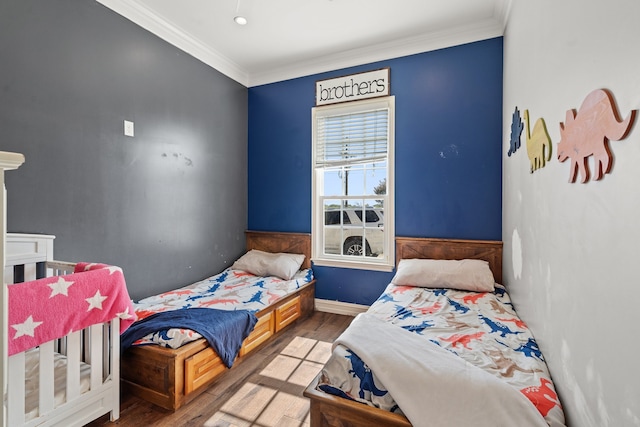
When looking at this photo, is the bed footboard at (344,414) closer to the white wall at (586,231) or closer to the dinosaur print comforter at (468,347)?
the dinosaur print comforter at (468,347)

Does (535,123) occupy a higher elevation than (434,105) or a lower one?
lower

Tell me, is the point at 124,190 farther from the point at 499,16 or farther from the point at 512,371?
the point at 499,16

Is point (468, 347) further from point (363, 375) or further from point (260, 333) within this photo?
point (260, 333)

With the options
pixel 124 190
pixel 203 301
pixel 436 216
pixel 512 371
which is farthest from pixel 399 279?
pixel 124 190

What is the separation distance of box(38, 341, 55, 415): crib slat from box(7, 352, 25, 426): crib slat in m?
0.07

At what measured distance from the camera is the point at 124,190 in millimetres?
2488

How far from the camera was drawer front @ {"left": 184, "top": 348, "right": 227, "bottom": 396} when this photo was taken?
183 centimetres

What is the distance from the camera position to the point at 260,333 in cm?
253

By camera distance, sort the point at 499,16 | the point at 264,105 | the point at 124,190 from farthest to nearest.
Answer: the point at 264,105 → the point at 499,16 → the point at 124,190

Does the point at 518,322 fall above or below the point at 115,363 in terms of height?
above

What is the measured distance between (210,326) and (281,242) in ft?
5.74

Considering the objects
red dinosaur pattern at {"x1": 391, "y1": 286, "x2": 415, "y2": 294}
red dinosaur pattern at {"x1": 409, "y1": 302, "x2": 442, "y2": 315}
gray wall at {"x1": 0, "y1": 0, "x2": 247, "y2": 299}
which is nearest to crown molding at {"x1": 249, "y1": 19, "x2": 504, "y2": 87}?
gray wall at {"x1": 0, "y1": 0, "x2": 247, "y2": 299}

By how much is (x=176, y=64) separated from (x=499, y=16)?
117 inches

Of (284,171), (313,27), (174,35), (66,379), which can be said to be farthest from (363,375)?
(174,35)
